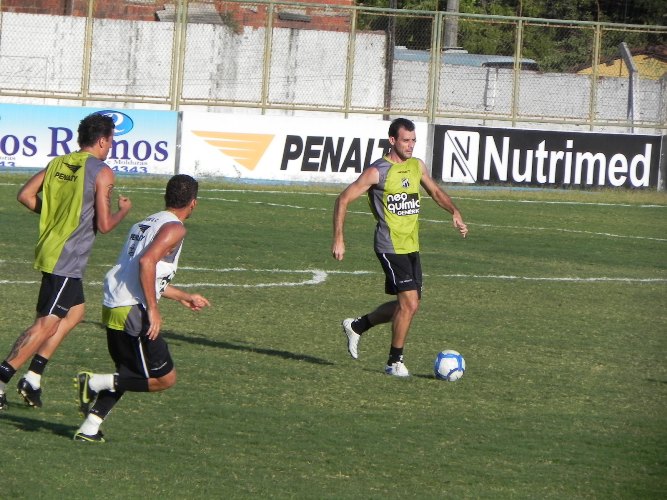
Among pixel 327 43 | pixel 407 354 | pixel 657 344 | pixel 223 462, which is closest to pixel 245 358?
pixel 407 354

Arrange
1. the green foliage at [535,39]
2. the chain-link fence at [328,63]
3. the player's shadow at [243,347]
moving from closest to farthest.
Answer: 1. the player's shadow at [243,347]
2. the green foliage at [535,39]
3. the chain-link fence at [328,63]

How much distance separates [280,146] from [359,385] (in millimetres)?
16448

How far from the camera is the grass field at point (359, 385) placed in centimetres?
688

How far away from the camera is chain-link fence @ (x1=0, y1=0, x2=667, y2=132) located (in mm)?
31891

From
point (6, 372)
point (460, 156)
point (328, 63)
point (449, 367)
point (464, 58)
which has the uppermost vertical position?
point (464, 58)

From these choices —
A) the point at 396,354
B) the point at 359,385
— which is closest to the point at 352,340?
the point at 396,354

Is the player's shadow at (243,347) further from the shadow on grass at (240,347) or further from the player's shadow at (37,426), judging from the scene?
the player's shadow at (37,426)

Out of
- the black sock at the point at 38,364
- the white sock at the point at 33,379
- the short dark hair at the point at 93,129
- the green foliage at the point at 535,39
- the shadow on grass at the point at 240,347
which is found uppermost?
the green foliage at the point at 535,39

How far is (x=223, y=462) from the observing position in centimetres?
705

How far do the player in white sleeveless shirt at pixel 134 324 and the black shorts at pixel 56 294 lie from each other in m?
1.01

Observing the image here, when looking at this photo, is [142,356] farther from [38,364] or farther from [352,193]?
[352,193]

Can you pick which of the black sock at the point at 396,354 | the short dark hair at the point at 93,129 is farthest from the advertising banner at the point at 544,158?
the short dark hair at the point at 93,129

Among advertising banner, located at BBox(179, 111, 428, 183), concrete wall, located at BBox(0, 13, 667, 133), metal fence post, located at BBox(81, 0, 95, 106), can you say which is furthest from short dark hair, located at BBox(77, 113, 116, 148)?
concrete wall, located at BBox(0, 13, 667, 133)

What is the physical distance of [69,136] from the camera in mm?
23953
